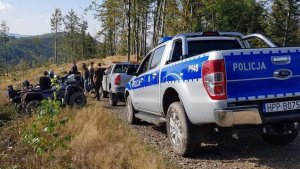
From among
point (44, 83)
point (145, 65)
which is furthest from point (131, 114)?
point (44, 83)

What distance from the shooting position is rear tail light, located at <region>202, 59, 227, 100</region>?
5.19 m

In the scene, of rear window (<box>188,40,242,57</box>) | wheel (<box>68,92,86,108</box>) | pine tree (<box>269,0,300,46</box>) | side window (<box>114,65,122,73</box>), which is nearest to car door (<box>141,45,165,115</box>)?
rear window (<box>188,40,242,57</box>)

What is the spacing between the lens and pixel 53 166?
6.03 meters

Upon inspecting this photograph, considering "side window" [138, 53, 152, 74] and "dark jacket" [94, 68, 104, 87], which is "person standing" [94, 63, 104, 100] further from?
"side window" [138, 53, 152, 74]

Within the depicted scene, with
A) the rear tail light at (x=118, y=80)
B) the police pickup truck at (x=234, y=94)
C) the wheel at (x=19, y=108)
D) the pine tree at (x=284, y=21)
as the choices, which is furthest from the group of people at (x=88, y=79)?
the pine tree at (x=284, y=21)

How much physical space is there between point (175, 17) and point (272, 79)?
37.1 m

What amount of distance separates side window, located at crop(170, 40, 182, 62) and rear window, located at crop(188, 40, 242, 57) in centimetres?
20

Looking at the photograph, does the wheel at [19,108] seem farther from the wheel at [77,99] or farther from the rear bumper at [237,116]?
the rear bumper at [237,116]

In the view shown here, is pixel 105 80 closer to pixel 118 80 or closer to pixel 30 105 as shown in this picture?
pixel 118 80

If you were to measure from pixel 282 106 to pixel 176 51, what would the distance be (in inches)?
90.9

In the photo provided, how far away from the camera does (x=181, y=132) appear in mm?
6184

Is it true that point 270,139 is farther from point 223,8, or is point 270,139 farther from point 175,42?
point 223,8

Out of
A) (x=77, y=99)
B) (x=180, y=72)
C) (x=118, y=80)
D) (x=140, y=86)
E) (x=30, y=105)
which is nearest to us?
(x=180, y=72)

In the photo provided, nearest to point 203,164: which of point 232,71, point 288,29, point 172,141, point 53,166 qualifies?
point 172,141
